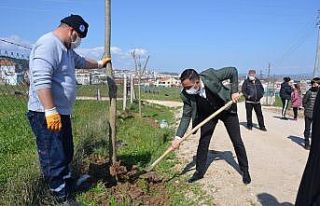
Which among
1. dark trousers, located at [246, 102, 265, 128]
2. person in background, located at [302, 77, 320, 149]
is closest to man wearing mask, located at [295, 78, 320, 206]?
person in background, located at [302, 77, 320, 149]

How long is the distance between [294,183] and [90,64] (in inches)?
146

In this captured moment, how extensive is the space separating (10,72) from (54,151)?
593 centimetres

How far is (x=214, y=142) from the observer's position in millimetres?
9578

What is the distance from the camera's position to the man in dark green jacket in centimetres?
536

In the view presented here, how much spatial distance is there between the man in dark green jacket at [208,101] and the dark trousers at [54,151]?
5.47 ft

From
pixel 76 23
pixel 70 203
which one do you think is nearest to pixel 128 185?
pixel 70 203

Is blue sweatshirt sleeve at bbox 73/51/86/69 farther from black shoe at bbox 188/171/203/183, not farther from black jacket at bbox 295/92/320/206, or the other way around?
black jacket at bbox 295/92/320/206

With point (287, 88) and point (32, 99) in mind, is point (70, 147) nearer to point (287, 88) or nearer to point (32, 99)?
point (32, 99)

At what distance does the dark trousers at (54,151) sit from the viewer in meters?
4.24

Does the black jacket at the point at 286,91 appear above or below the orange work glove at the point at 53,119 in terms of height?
below

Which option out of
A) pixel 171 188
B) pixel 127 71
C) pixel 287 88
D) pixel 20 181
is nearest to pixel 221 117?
pixel 171 188

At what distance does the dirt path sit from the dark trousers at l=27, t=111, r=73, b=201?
2.14 meters

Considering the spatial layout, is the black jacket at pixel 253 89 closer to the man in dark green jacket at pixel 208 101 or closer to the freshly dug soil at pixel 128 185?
the man in dark green jacket at pixel 208 101

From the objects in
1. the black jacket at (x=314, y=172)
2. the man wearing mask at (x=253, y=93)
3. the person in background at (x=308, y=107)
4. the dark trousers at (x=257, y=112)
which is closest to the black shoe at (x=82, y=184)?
the black jacket at (x=314, y=172)
